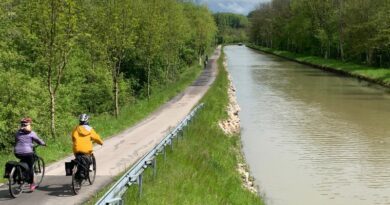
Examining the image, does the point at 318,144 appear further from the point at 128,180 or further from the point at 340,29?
the point at 340,29

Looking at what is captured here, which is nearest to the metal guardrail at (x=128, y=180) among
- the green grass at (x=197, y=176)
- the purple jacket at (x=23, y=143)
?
the green grass at (x=197, y=176)

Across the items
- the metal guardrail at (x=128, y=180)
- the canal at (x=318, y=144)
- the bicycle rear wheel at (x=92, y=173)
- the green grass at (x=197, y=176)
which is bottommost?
the canal at (x=318, y=144)

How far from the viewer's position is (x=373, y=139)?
31.2 meters

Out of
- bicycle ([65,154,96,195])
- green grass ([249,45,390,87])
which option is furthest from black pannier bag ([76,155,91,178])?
green grass ([249,45,390,87])

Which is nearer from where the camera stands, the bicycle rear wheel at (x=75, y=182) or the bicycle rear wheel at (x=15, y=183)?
the bicycle rear wheel at (x=15, y=183)

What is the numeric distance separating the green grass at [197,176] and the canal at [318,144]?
2059 mm

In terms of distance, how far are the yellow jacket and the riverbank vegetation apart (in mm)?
5296

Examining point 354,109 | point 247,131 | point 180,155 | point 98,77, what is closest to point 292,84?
point 354,109

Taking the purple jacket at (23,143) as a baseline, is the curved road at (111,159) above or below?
below

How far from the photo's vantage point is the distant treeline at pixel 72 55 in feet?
80.6

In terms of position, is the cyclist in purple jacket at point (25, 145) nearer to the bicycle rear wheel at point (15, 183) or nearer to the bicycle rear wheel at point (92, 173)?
the bicycle rear wheel at point (15, 183)

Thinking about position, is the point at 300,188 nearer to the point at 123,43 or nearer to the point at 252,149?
the point at 252,149

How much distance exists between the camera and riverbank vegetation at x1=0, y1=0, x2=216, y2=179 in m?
24.4

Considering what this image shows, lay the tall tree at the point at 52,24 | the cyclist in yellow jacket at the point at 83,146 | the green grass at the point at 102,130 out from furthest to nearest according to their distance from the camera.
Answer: the tall tree at the point at 52,24 < the green grass at the point at 102,130 < the cyclist in yellow jacket at the point at 83,146
